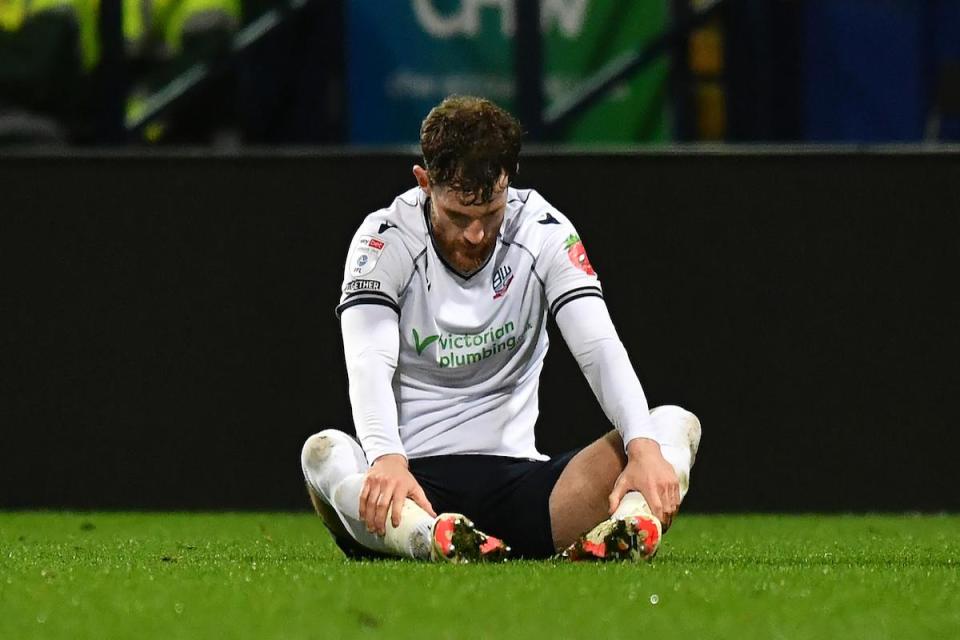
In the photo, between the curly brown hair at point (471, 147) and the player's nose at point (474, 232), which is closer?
the curly brown hair at point (471, 147)

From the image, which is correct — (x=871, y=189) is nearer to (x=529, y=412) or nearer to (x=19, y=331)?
(x=529, y=412)

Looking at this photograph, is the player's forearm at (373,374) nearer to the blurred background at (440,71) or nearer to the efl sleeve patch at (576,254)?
the efl sleeve patch at (576,254)

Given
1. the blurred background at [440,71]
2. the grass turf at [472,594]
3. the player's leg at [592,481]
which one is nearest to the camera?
the grass turf at [472,594]

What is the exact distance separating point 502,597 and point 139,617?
715mm

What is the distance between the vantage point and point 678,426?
4.75m

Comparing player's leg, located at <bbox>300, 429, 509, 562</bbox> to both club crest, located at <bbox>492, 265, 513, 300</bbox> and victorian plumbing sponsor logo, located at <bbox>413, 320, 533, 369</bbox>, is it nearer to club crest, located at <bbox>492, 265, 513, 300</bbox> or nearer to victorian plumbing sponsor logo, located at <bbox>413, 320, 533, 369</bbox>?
victorian plumbing sponsor logo, located at <bbox>413, 320, 533, 369</bbox>

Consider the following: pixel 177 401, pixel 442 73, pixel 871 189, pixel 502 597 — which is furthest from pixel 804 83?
pixel 502 597

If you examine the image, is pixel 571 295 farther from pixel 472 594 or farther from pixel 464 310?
pixel 472 594

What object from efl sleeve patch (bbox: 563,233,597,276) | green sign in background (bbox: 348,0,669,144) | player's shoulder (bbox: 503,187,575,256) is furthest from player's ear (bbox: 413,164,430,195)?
green sign in background (bbox: 348,0,669,144)

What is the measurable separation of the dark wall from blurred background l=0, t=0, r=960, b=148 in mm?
1527

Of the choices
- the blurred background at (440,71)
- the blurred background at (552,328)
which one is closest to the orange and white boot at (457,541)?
the blurred background at (552,328)

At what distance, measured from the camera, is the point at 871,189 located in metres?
7.23

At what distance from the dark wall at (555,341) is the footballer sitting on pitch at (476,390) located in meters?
2.33

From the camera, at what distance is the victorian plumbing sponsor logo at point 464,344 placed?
4.76m
